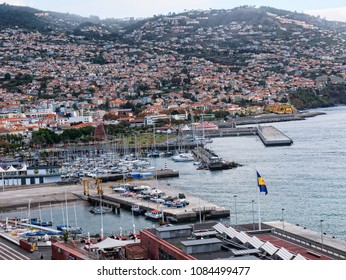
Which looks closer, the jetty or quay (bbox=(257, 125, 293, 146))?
the jetty

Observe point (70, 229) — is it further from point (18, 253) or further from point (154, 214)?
point (18, 253)

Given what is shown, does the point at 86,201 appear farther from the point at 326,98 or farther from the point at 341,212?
the point at 326,98

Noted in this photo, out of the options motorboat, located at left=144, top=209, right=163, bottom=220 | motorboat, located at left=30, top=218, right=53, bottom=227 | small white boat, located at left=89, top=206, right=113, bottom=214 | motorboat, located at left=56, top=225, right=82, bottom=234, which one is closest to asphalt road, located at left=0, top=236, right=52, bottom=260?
motorboat, located at left=56, top=225, right=82, bottom=234

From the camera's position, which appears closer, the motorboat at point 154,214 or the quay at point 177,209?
the quay at point 177,209

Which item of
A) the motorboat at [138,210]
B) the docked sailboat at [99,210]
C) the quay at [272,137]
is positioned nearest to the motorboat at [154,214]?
the motorboat at [138,210]

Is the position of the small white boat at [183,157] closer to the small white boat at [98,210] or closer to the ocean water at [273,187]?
the ocean water at [273,187]

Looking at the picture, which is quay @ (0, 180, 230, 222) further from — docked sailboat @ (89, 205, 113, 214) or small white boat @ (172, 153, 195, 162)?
small white boat @ (172, 153, 195, 162)

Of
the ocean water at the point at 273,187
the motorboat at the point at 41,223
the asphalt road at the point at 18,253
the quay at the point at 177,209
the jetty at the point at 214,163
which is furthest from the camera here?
the jetty at the point at 214,163
